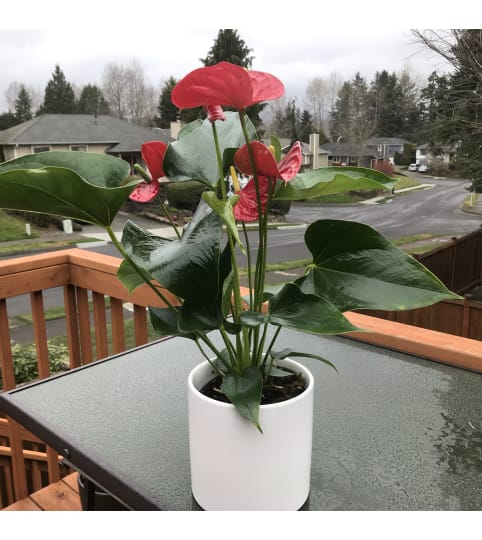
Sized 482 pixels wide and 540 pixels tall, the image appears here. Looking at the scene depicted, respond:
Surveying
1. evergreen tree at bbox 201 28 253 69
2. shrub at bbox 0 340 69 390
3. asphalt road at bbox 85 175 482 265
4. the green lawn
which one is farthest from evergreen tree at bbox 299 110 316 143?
the green lawn

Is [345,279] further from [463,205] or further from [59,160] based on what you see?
[463,205]

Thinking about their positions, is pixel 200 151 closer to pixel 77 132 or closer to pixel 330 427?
pixel 330 427

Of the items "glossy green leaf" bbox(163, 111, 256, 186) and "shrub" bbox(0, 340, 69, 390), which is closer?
"glossy green leaf" bbox(163, 111, 256, 186)

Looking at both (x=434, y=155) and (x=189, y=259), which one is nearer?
(x=189, y=259)

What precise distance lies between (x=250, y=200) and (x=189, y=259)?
0.07 m

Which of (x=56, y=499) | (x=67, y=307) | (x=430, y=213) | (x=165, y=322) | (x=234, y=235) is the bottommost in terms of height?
(x=56, y=499)

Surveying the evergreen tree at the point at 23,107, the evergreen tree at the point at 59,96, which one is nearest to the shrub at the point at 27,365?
the evergreen tree at the point at 23,107

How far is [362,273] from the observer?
45 centimetres

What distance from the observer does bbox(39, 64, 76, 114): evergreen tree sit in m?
13.9

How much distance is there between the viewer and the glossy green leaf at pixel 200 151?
0.48 metres

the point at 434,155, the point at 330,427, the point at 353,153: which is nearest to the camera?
the point at 330,427

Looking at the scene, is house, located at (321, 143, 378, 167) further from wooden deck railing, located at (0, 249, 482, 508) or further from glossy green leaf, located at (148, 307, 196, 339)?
glossy green leaf, located at (148, 307, 196, 339)

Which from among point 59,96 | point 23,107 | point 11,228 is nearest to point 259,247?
point 11,228
